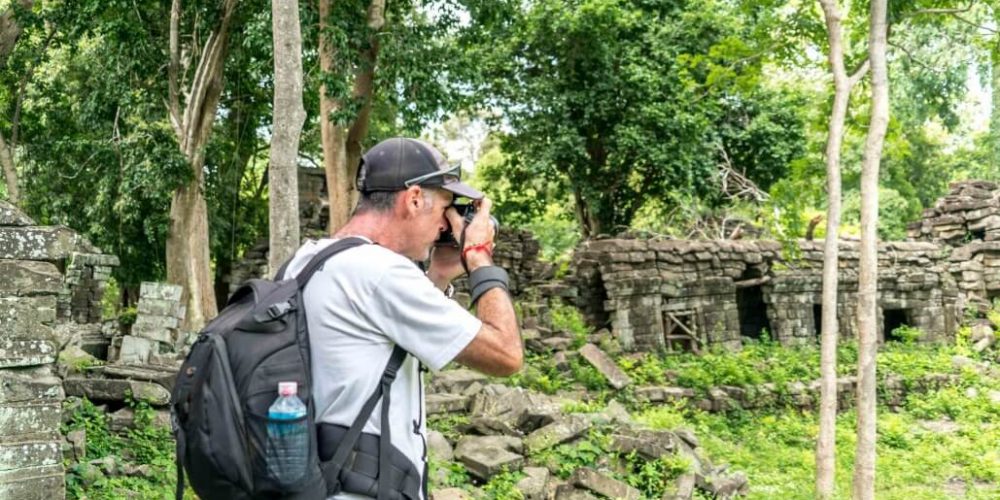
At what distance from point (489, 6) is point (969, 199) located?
13.3 meters

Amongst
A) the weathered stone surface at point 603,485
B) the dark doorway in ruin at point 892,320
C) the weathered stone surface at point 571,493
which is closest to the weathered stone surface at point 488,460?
the weathered stone surface at point 571,493

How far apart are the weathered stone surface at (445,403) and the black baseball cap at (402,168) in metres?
6.40

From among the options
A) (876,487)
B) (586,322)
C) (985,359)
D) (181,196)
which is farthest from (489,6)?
(985,359)

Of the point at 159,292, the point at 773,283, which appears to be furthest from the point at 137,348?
the point at 773,283

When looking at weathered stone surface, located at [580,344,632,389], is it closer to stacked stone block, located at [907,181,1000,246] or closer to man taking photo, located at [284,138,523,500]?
man taking photo, located at [284,138,523,500]

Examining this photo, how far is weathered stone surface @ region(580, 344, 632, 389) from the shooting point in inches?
483

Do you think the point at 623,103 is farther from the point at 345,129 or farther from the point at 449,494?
the point at 449,494

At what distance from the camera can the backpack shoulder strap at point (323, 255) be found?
7.28 ft

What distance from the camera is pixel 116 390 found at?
7836mm

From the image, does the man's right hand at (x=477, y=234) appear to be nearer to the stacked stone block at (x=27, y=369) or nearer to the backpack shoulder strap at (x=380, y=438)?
the backpack shoulder strap at (x=380, y=438)

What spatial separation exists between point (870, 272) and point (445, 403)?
4133mm

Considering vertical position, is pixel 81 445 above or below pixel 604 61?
below

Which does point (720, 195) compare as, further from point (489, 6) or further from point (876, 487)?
point (876, 487)

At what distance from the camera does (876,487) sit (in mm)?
9758
